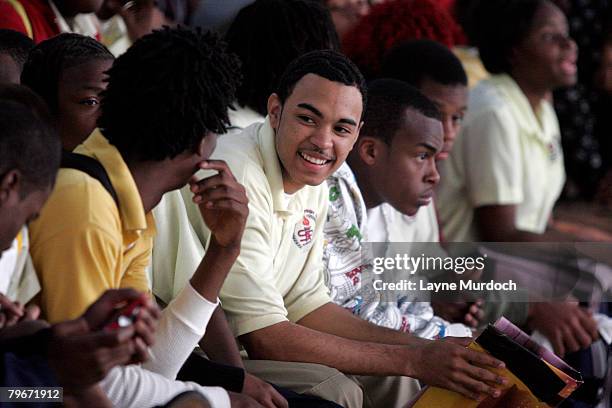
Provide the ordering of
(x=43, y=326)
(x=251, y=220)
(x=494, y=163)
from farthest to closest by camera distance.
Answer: (x=494, y=163)
(x=251, y=220)
(x=43, y=326)

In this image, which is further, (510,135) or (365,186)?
(510,135)

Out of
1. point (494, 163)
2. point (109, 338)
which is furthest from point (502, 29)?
point (109, 338)

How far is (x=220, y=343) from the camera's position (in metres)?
2.32

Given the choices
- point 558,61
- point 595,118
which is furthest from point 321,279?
point 595,118

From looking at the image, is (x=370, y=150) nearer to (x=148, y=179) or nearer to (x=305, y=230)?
(x=305, y=230)

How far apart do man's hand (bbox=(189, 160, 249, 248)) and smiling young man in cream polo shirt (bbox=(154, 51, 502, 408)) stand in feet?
0.98

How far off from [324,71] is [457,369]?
749 millimetres

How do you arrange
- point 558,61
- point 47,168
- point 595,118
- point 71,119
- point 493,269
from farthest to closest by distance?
point 595,118, point 558,61, point 493,269, point 71,119, point 47,168

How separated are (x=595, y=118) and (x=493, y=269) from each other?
2562 mm

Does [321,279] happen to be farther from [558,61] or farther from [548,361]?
[558,61]

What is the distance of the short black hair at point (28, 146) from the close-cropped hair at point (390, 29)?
2.03 meters

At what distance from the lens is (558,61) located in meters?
4.32

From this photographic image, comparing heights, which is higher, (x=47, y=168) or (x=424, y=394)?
(x=47, y=168)

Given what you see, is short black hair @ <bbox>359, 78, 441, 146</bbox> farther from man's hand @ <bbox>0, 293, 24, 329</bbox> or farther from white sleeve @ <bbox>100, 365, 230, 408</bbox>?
man's hand @ <bbox>0, 293, 24, 329</bbox>
